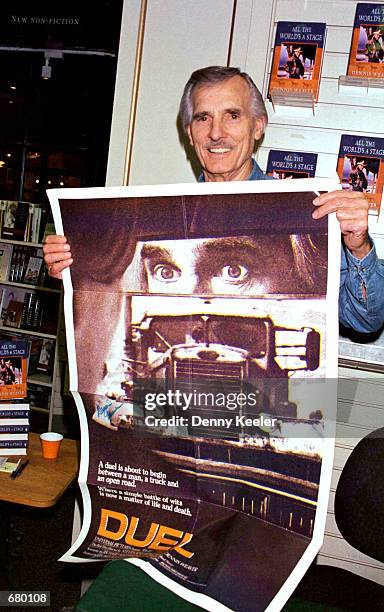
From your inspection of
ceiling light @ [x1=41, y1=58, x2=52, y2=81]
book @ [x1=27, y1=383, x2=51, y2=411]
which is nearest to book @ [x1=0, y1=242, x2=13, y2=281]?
book @ [x1=27, y1=383, x2=51, y2=411]

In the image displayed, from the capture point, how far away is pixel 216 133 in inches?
68.9

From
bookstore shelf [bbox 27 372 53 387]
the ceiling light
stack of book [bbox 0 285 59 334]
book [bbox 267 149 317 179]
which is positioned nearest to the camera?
book [bbox 267 149 317 179]

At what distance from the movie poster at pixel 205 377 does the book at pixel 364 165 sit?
107 centimetres

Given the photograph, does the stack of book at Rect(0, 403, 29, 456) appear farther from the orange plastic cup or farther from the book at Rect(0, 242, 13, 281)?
the book at Rect(0, 242, 13, 281)

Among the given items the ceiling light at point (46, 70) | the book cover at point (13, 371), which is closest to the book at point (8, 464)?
the book cover at point (13, 371)

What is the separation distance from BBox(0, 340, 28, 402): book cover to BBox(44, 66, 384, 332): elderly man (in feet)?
1.79

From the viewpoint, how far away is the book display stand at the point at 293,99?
7.66 feet

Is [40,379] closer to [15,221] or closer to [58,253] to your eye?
[15,221]

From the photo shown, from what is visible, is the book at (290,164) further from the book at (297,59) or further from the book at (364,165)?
the book at (297,59)

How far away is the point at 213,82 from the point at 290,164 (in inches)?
28.5

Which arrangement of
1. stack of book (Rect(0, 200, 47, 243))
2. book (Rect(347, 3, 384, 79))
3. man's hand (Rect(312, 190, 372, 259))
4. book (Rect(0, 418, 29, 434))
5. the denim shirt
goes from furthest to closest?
stack of book (Rect(0, 200, 47, 243)), book (Rect(347, 3, 384, 79)), book (Rect(0, 418, 29, 434)), the denim shirt, man's hand (Rect(312, 190, 372, 259))

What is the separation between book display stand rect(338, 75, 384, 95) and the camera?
7.46 ft

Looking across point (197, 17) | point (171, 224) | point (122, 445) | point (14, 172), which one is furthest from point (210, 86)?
point (14, 172)

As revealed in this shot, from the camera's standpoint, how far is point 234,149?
177cm
